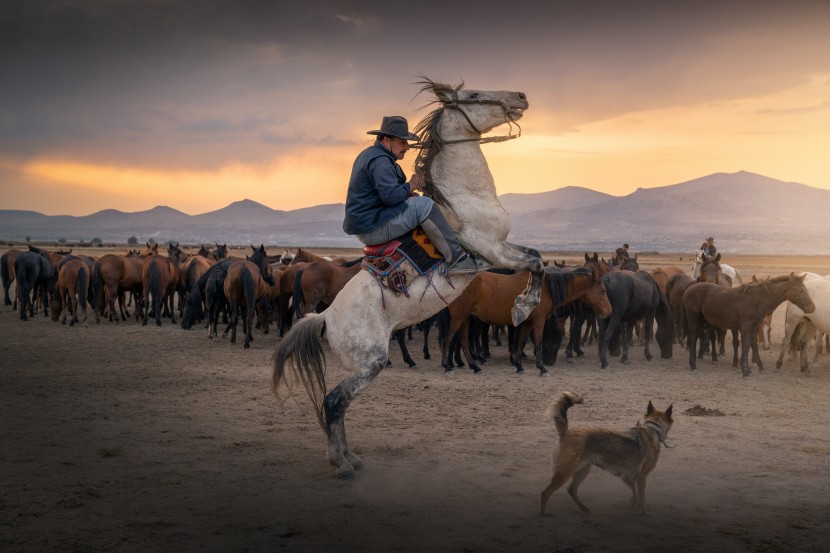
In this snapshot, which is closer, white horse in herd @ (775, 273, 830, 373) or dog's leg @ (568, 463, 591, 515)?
dog's leg @ (568, 463, 591, 515)

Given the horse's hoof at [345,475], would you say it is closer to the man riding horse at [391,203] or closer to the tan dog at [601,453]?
the tan dog at [601,453]

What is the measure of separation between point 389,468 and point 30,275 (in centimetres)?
1831

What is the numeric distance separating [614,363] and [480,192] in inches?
369

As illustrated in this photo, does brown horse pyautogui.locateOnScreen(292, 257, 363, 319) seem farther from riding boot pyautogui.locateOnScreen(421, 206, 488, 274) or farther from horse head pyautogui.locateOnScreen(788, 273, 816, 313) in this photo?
riding boot pyautogui.locateOnScreen(421, 206, 488, 274)

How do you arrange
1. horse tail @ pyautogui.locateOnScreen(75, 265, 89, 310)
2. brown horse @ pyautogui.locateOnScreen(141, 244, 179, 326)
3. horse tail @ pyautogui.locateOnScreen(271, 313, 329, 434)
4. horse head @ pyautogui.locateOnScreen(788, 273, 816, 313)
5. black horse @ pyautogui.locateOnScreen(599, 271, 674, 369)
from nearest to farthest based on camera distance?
horse tail @ pyautogui.locateOnScreen(271, 313, 329, 434) → horse head @ pyautogui.locateOnScreen(788, 273, 816, 313) → black horse @ pyautogui.locateOnScreen(599, 271, 674, 369) → horse tail @ pyautogui.locateOnScreen(75, 265, 89, 310) → brown horse @ pyautogui.locateOnScreen(141, 244, 179, 326)

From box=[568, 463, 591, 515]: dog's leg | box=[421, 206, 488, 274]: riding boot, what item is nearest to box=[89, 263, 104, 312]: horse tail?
box=[421, 206, 488, 274]: riding boot

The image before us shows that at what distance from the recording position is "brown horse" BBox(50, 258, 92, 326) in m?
20.4

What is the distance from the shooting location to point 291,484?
21.6 ft

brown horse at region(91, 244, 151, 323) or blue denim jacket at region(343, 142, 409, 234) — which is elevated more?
blue denim jacket at region(343, 142, 409, 234)

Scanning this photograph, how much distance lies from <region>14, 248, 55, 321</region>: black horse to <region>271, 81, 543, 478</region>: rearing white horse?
1703 centimetres

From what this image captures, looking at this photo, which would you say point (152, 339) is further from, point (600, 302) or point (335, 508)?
point (335, 508)

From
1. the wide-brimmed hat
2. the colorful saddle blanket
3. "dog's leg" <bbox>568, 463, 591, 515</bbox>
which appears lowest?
"dog's leg" <bbox>568, 463, 591, 515</bbox>

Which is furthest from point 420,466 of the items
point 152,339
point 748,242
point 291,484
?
point 748,242

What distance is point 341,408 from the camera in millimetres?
6855
